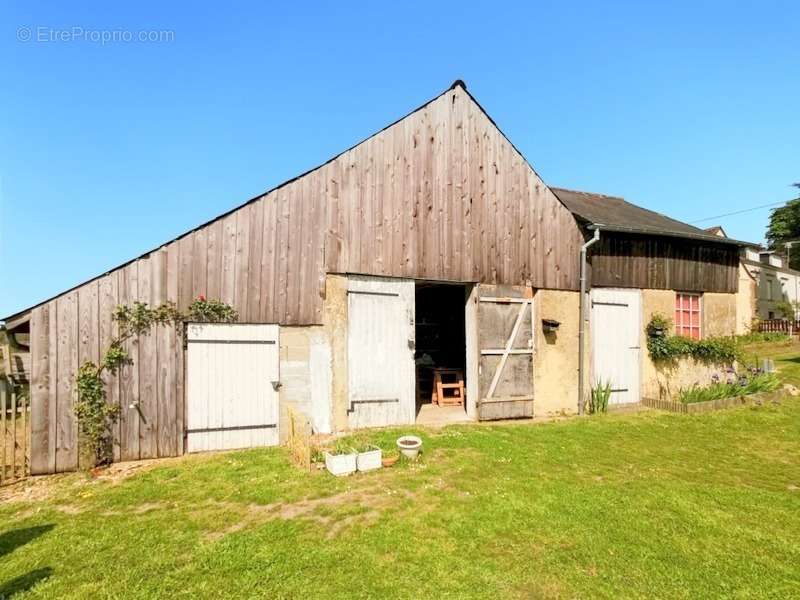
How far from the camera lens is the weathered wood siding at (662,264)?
10.0 metres

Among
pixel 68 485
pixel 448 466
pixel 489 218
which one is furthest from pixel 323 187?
pixel 68 485

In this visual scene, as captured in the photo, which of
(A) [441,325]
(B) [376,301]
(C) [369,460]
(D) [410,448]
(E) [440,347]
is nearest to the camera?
(C) [369,460]

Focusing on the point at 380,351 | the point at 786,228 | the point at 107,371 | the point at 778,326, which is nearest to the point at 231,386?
the point at 107,371

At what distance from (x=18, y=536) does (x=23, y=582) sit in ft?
3.64

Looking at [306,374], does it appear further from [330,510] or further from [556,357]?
[556,357]

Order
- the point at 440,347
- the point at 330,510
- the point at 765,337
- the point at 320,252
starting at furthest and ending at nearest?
the point at 765,337 < the point at 440,347 < the point at 320,252 < the point at 330,510

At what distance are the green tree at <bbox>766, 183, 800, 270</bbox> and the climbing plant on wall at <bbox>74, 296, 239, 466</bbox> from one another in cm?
6002

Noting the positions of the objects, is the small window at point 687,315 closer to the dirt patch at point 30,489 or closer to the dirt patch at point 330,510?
the dirt patch at point 330,510

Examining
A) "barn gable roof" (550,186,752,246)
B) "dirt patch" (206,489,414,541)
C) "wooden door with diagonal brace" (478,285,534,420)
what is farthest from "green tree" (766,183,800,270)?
"dirt patch" (206,489,414,541)

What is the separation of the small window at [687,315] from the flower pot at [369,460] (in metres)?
9.46

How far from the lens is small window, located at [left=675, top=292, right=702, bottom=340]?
36.5 feet

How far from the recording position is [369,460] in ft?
18.3

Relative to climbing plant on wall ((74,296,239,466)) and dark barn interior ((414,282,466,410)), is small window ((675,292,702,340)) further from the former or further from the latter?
climbing plant on wall ((74,296,239,466))

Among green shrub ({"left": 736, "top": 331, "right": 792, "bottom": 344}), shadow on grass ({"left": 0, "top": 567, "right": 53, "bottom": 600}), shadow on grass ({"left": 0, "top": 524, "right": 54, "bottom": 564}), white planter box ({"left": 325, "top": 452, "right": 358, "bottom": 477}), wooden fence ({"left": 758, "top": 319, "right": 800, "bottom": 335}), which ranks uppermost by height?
wooden fence ({"left": 758, "top": 319, "right": 800, "bottom": 335})
